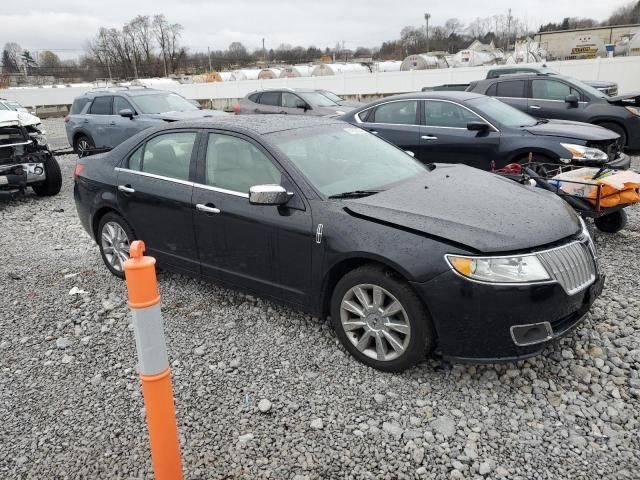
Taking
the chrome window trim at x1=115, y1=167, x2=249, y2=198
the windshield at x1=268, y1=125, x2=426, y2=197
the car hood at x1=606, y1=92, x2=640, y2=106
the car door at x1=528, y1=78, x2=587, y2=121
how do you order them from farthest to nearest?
the car door at x1=528, y1=78, x2=587, y2=121
the car hood at x1=606, y1=92, x2=640, y2=106
the chrome window trim at x1=115, y1=167, x2=249, y2=198
the windshield at x1=268, y1=125, x2=426, y2=197

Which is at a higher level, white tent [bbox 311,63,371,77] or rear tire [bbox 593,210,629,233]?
white tent [bbox 311,63,371,77]

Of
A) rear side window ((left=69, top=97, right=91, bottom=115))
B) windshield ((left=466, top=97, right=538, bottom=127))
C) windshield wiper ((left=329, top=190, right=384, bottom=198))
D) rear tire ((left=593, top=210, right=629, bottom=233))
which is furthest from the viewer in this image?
rear side window ((left=69, top=97, right=91, bottom=115))

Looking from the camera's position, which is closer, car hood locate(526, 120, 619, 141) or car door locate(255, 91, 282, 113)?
car hood locate(526, 120, 619, 141)

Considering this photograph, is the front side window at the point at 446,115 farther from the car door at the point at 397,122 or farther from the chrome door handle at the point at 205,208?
the chrome door handle at the point at 205,208

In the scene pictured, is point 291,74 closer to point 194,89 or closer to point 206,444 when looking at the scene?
point 194,89

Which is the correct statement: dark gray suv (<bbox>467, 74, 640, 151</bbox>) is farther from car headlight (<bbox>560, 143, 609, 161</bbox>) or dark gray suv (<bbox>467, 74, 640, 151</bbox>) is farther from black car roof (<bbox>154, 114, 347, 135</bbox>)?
black car roof (<bbox>154, 114, 347, 135</bbox>)

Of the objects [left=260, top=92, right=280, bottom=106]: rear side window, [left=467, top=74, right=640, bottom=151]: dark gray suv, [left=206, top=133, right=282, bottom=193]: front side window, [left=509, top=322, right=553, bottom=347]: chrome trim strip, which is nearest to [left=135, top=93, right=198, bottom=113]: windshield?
[left=260, top=92, right=280, bottom=106]: rear side window

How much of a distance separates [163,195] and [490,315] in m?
2.79

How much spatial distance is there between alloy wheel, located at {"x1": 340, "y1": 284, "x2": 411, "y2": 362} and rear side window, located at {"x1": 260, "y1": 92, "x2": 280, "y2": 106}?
11.4 metres

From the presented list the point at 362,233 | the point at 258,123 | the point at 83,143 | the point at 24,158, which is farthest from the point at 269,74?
the point at 362,233

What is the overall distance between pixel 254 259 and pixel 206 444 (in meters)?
1.42

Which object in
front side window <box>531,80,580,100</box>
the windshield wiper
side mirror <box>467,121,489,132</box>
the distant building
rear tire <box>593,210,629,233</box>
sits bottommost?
rear tire <box>593,210,629,233</box>

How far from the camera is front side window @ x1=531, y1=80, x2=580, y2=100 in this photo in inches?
411

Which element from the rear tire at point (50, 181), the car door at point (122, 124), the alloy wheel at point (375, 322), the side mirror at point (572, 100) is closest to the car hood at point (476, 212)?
the alloy wheel at point (375, 322)
